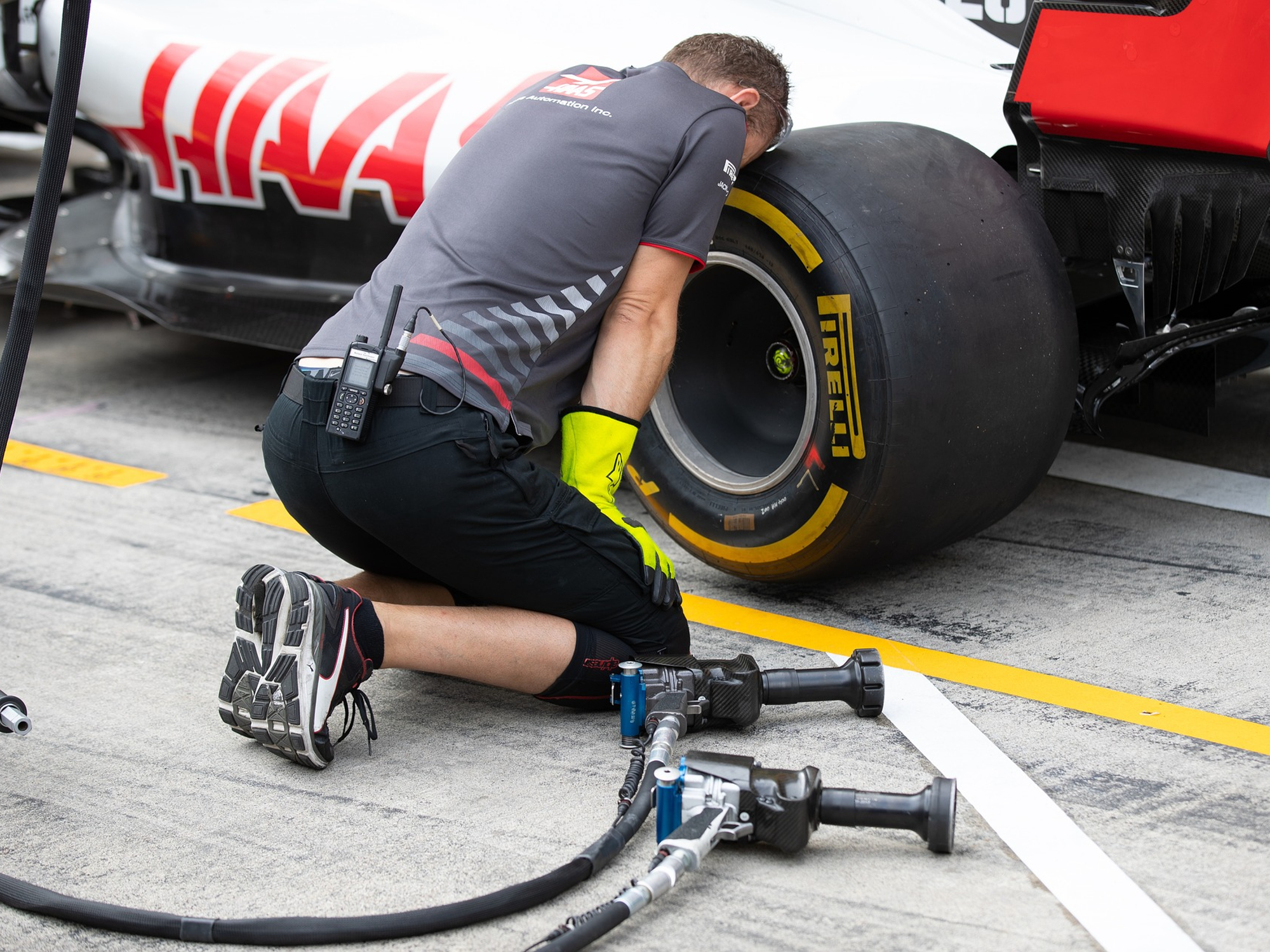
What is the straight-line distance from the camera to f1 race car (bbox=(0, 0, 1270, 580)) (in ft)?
Answer: 8.71

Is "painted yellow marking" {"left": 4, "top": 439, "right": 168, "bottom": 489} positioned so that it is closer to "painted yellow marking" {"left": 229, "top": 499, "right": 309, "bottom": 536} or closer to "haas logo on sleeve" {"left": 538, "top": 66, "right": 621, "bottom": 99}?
"painted yellow marking" {"left": 229, "top": 499, "right": 309, "bottom": 536}

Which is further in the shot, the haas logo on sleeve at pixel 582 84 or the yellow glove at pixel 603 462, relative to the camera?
the haas logo on sleeve at pixel 582 84

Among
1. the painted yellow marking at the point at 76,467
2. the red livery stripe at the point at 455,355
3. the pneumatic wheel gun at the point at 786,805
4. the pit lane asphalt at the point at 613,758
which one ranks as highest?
the red livery stripe at the point at 455,355

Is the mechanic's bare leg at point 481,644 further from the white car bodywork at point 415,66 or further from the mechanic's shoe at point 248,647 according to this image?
the white car bodywork at point 415,66

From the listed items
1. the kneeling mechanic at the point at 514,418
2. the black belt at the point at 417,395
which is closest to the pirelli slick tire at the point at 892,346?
the kneeling mechanic at the point at 514,418

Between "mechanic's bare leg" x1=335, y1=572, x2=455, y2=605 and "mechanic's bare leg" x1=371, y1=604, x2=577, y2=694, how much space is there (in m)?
0.22

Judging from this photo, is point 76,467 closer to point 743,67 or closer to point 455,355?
point 455,355

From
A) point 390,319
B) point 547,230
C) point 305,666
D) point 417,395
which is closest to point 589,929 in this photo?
point 305,666

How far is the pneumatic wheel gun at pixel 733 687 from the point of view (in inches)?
94.3

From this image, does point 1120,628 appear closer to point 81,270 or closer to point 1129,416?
point 1129,416

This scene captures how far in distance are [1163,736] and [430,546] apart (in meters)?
1.33

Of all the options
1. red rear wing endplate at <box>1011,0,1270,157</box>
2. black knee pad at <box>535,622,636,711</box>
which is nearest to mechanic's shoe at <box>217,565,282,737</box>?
black knee pad at <box>535,622,636,711</box>

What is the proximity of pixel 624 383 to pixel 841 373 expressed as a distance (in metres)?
0.45

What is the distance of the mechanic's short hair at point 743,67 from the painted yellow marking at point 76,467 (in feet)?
7.19
